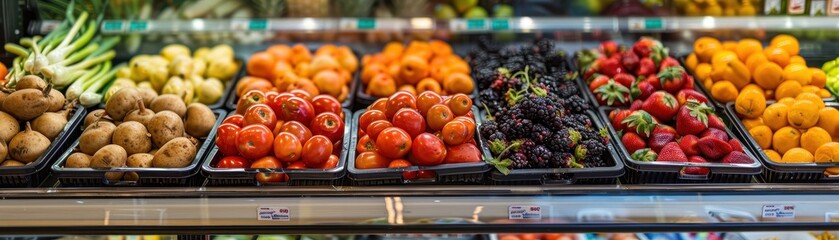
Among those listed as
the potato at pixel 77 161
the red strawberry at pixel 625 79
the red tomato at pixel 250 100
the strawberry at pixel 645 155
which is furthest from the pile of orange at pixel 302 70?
the strawberry at pixel 645 155

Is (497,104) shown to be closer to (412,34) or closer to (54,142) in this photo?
(412,34)

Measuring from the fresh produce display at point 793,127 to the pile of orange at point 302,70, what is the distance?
133 cm

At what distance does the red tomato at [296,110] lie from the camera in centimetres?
219

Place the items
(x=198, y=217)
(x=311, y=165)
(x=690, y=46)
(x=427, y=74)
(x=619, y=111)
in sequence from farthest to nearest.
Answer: (x=690, y=46), (x=427, y=74), (x=619, y=111), (x=311, y=165), (x=198, y=217)

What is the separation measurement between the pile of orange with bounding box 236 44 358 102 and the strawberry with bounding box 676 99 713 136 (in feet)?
3.70

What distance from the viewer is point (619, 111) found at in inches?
95.1

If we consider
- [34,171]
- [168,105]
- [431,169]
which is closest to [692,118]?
[431,169]

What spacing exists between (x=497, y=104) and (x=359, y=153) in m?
0.53

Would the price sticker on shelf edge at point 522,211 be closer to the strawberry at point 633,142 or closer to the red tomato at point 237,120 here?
the strawberry at point 633,142

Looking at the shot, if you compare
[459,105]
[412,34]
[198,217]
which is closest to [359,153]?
[459,105]

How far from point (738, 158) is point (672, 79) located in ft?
1.75

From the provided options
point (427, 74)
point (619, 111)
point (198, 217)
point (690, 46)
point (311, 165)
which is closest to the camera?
point (198, 217)

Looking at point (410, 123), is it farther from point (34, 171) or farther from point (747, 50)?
point (747, 50)

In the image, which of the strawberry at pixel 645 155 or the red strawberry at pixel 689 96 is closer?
the strawberry at pixel 645 155
